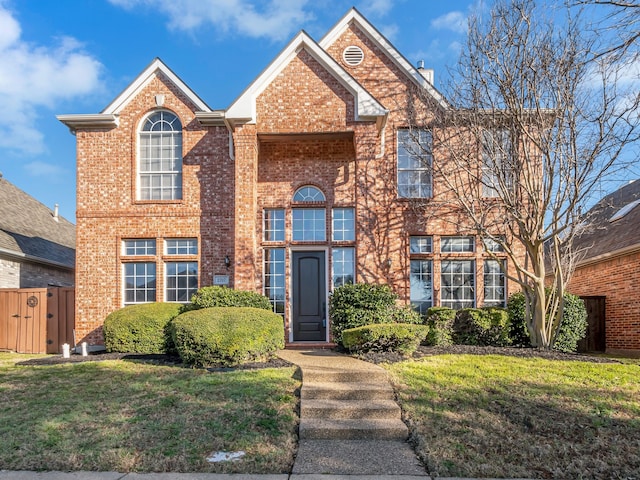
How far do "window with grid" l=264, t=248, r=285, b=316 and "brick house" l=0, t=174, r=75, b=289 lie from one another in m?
7.94

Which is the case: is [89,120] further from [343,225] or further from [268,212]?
[343,225]

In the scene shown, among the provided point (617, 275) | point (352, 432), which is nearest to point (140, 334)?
point (352, 432)

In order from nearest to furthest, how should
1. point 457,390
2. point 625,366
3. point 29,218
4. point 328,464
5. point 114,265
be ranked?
point 328,464, point 457,390, point 625,366, point 114,265, point 29,218

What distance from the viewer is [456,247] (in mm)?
11812

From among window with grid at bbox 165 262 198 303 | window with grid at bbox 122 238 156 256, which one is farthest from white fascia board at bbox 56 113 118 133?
window with grid at bbox 165 262 198 303

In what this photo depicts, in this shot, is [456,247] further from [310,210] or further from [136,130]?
[136,130]

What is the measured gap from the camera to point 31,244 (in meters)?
15.5

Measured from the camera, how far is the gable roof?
11906 millimetres

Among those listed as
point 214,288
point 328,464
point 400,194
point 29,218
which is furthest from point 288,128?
point 29,218

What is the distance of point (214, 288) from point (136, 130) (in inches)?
195

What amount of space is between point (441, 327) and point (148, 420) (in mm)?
6679

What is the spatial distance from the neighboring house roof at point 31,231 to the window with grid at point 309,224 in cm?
867

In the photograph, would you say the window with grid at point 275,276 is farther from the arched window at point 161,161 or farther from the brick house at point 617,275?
the brick house at point 617,275

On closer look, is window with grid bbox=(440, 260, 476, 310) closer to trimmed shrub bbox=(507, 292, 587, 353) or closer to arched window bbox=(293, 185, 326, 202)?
trimmed shrub bbox=(507, 292, 587, 353)
